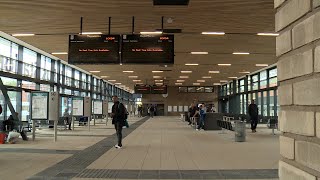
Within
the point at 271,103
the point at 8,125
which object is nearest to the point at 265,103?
the point at 271,103

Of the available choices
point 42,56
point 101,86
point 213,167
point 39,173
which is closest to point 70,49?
point 39,173

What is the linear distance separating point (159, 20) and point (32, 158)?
5560 millimetres

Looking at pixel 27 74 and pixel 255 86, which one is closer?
pixel 27 74

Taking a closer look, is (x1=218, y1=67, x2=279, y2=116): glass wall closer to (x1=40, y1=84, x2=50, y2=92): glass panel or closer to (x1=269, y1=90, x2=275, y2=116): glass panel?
(x1=269, y1=90, x2=275, y2=116): glass panel

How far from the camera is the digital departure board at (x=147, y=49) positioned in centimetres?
1166

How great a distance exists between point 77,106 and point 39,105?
6.80 m

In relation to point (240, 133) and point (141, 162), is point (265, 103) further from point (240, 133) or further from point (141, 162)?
point (141, 162)

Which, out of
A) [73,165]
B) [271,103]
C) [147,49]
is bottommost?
[73,165]

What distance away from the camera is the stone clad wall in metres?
2.34

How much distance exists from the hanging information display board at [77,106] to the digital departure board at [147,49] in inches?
433

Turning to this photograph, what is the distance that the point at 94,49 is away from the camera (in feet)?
38.7

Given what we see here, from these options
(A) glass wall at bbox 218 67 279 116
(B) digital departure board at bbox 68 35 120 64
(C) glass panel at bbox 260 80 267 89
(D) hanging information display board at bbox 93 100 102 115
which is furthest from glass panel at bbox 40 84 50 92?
(C) glass panel at bbox 260 80 267 89

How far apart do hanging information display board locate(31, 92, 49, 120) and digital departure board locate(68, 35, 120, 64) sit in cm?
409

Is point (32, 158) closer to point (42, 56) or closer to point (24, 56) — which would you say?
point (24, 56)
